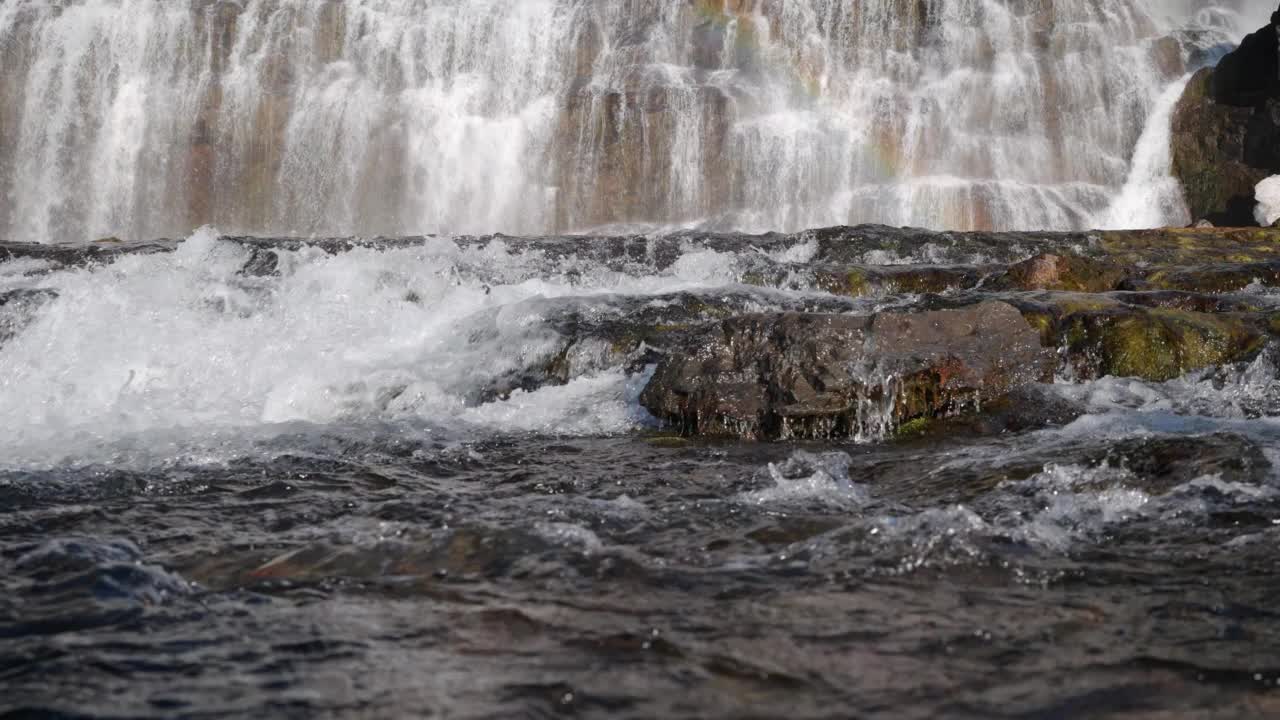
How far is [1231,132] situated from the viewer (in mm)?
19953

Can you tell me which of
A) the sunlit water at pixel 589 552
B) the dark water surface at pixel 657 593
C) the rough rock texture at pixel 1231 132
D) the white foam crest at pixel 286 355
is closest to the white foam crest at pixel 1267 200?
the rough rock texture at pixel 1231 132

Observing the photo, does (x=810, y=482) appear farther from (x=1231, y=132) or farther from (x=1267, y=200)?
(x=1231, y=132)

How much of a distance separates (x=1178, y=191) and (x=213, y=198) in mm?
18505

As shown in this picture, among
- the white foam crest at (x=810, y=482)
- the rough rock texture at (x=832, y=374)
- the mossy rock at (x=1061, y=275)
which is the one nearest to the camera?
the white foam crest at (x=810, y=482)

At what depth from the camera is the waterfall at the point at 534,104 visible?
2156 centimetres

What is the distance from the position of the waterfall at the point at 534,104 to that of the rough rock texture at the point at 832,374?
14.8 metres

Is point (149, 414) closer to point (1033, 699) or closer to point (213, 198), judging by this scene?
point (1033, 699)

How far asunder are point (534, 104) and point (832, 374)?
17367mm

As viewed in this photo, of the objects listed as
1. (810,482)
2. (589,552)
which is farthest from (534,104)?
(589,552)

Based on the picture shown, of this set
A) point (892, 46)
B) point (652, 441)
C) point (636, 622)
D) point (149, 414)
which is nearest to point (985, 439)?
point (652, 441)

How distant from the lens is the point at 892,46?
22406 millimetres

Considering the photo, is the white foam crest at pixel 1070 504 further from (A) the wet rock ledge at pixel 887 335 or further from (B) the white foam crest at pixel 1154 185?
(B) the white foam crest at pixel 1154 185

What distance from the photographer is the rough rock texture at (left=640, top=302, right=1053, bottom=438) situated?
245 inches

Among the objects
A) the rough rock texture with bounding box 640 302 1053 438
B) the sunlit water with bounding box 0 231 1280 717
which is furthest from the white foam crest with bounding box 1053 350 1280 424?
the rough rock texture with bounding box 640 302 1053 438
